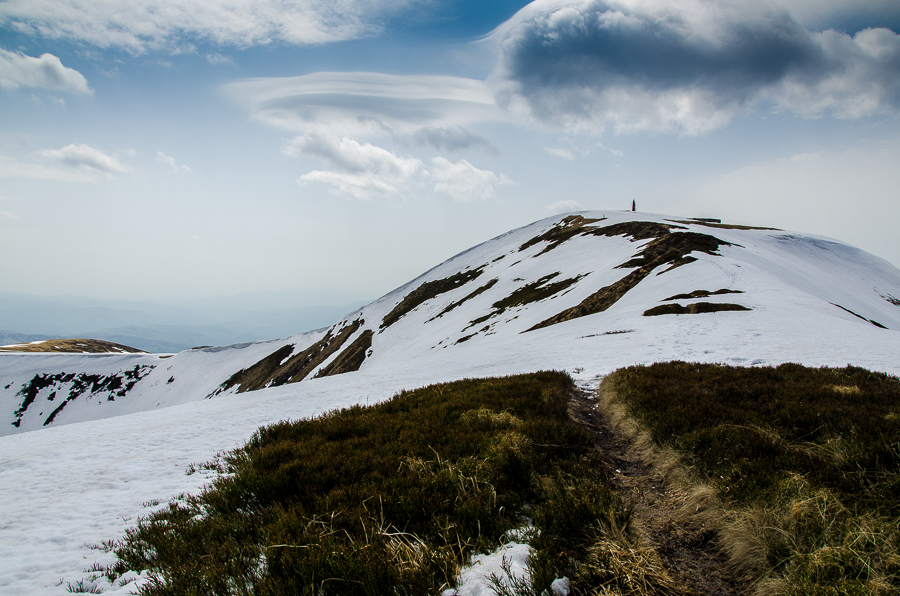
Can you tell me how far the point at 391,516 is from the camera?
461 cm

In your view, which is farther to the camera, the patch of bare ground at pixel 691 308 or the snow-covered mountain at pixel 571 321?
the patch of bare ground at pixel 691 308

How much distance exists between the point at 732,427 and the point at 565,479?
10.3 ft

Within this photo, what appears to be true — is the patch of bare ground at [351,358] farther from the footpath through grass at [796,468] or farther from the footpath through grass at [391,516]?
the footpath through grass at [796,468]

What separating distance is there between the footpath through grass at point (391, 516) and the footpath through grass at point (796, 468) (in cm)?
124

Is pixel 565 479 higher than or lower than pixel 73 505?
higher

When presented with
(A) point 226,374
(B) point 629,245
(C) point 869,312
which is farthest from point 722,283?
(A) point 226,374

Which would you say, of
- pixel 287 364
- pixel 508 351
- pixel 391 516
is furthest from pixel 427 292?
pixel 391 516

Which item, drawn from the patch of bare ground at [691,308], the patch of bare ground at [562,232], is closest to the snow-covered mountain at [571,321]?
the patch of bare ground at [691,308]

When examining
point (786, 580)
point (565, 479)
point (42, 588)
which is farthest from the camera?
point (565, 479)

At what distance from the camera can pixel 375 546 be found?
3.87 metres

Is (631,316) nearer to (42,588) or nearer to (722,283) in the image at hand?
(722,283)

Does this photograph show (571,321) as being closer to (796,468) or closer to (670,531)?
(796,468)

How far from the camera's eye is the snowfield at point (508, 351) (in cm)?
642

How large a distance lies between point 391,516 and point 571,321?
2564 centimetres
